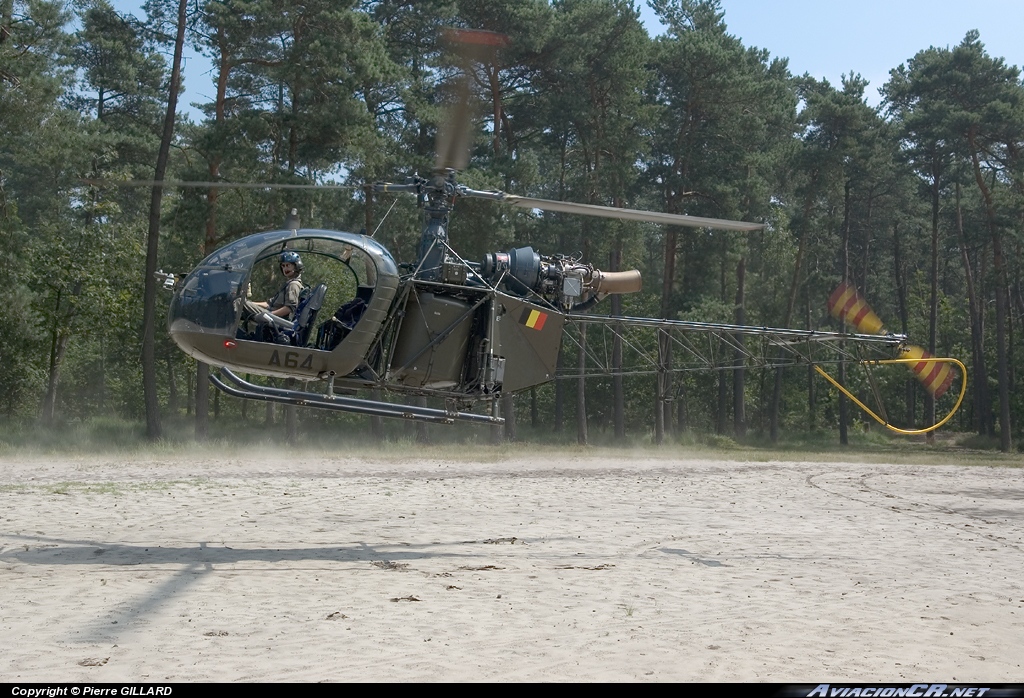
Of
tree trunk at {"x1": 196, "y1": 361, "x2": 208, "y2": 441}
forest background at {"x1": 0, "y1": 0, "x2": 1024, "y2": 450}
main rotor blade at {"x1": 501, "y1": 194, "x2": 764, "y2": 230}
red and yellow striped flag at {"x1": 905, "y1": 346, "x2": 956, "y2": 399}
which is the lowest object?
tree trunk at {"x1": 196, "y1": 361, "x2": 208, "y2": 441}

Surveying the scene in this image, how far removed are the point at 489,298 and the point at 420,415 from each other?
1.79 m

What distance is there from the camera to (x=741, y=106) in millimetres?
43812

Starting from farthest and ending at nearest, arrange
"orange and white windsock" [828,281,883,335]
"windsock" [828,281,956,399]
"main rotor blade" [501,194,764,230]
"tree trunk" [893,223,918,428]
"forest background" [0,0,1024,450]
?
1. "tree trunk" [893,223,918,428]
2. "forest background" [0,0,1024,450]
3. "windsock" [828,281,956,399]
4. "orange and white windsock" [828,281,883,335]
5. "main rotor blade" [501,194,764,230]

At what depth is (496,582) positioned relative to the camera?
9898 mm

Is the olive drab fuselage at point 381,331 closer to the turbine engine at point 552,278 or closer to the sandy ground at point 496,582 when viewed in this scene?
the turbine engine at point 552,278

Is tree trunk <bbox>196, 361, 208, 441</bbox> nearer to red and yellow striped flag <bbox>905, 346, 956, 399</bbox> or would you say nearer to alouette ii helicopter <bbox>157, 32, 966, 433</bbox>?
alouette ii helicopter <bbox>157, 32, 966, 433</bbox>

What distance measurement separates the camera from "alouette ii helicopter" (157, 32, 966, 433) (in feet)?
35.5

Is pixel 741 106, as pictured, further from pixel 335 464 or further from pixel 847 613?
pixel 847 613

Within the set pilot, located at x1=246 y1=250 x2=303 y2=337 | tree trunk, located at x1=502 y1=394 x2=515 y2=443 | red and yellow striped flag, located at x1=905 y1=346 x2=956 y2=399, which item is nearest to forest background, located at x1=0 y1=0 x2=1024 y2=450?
tree trunk, located at x1=502 y1=394 x2=515 y2=443

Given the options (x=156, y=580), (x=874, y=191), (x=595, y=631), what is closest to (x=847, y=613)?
(x=595, y=631)

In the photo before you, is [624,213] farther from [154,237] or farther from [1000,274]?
[1000,274]

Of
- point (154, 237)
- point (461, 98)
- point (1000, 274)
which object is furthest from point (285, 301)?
point (1000, 274)

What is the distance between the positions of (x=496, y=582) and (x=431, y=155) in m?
28.1

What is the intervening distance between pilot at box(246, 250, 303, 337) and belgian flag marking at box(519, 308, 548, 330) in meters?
2.89
